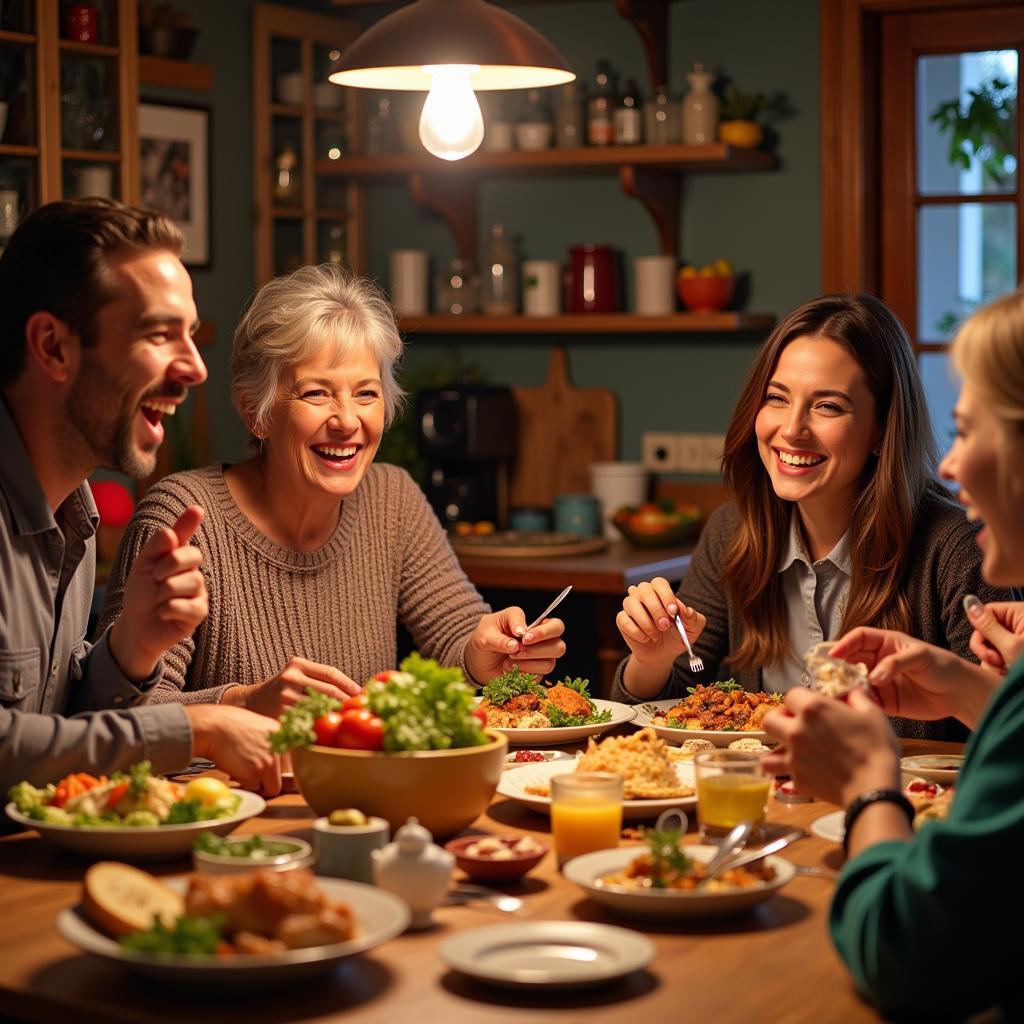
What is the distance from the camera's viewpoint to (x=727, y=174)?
4.88 metres

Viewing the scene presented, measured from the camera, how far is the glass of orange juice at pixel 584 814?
1833mm

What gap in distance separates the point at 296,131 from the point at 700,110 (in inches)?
54.7

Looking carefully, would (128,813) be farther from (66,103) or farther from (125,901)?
(66,103)

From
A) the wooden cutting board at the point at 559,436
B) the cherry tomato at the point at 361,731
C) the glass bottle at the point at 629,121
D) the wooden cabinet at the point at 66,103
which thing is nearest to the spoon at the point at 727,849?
the cherry tomato at the point at 361,731

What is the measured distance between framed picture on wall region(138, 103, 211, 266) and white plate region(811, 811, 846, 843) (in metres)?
3.37

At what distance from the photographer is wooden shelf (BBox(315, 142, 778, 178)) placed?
461 cm

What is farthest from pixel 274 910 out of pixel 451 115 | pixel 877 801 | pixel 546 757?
pixel 451 115

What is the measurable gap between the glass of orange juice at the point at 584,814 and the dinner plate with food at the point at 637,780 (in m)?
0.12

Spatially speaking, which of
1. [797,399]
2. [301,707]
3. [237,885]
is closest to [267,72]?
[797,399]

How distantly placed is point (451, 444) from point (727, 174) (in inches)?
45.9

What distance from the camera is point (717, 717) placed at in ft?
7.97

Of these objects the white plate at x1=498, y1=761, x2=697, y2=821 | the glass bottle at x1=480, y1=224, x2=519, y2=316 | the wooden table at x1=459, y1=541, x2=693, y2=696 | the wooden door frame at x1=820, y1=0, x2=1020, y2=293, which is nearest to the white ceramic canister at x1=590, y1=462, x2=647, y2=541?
the wooden table at x1=459, y1=541, x2=693, y2=696

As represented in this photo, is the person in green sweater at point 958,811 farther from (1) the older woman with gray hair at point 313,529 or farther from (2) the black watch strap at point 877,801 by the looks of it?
(1) the older woman with gray hair at point 313,529

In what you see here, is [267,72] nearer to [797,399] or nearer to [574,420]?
[574,420]
